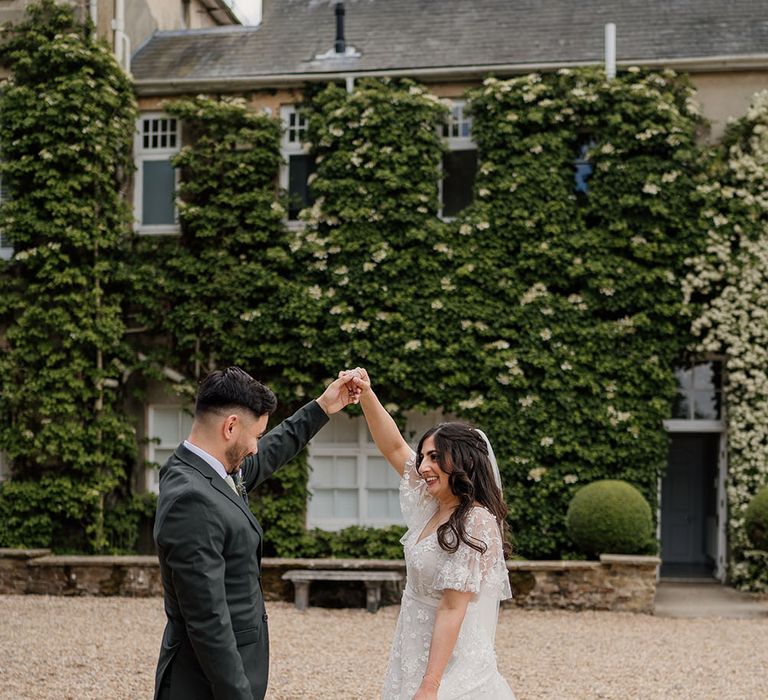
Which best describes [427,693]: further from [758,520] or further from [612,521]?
[758,520]

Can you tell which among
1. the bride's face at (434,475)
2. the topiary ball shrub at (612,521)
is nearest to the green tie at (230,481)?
the bride's face at (434,475)

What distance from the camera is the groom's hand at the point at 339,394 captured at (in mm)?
4328

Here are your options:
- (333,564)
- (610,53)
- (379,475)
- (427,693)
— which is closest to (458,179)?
(610,53)

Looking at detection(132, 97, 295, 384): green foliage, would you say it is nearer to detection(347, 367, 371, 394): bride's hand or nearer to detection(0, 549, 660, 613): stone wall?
detection(0, 549, 660, 613): stone wall

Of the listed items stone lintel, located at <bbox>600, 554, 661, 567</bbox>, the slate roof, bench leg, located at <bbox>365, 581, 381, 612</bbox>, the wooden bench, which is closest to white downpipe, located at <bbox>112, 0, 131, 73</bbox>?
the slate roof

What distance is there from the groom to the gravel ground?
4.19 meters

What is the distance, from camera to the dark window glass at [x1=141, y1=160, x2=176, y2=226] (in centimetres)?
1477

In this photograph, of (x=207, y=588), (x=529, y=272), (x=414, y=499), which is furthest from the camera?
(x=529, y=272)

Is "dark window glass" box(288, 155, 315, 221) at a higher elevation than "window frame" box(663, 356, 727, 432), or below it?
higher

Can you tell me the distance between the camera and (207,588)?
3.13m

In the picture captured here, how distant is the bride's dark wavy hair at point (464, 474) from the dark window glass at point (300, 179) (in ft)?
35.4

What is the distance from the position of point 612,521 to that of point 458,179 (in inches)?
A: 197

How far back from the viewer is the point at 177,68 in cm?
1509

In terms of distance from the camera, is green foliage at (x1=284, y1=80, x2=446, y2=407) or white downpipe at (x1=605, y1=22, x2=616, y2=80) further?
white downpipe at (x1=605, y1=22, x2=616, y2=80)
